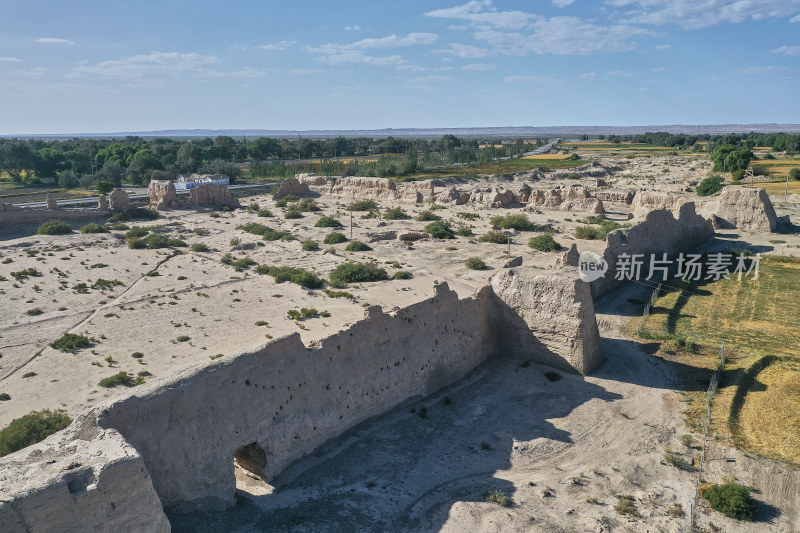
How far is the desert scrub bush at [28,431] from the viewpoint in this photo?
11.8 metres

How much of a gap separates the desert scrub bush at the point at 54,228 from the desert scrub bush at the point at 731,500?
41364mm

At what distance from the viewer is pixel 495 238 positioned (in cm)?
3700

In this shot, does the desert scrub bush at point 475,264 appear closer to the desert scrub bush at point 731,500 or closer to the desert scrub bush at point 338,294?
the desert scrub bush at point 338,294

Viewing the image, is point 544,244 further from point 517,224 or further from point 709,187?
point 709,187

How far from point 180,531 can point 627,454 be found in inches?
396

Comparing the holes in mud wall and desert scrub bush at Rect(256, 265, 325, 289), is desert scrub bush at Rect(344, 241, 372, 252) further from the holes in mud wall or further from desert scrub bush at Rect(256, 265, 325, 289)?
the holes in mud wall

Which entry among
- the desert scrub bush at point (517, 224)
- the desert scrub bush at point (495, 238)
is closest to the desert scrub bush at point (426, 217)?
the desert scrub bush at point (517, 224)

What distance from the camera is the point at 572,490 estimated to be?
12.0m

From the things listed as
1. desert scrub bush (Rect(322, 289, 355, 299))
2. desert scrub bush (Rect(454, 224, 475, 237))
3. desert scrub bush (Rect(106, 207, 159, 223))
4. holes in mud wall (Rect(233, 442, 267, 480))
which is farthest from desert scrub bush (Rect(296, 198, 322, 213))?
holes in mud wall (Rect(233, 442, 267, 480))

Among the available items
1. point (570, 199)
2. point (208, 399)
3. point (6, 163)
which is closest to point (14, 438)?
point (208, 399)

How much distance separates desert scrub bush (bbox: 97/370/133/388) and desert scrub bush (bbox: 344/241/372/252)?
64.2 feet

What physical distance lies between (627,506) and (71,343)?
1819 cm

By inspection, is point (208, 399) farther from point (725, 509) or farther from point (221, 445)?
point (725, 509)

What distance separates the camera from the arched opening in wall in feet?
37.8
